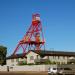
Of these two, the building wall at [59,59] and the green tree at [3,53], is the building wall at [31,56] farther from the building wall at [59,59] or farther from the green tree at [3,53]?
the green tree at [3,53]

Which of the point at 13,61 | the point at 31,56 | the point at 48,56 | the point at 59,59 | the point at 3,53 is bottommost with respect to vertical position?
the point at 13,61

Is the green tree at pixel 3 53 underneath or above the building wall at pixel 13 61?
above

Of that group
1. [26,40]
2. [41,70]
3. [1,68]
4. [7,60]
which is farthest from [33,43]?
[41,70]

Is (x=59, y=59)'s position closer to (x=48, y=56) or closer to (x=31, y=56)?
(x=48, y=56)

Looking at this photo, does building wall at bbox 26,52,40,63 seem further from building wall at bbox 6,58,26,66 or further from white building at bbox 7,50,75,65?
building wall at bbox 6,58,26,66

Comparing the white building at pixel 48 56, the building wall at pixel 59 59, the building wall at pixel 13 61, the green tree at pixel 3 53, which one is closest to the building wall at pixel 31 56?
the white building at pixel 48 56

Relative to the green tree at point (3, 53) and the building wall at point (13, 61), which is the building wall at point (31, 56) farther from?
the green tree at point (3, 53)

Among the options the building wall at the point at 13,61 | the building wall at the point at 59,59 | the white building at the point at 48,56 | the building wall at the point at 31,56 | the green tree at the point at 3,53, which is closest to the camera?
the white building at the point at 48,56

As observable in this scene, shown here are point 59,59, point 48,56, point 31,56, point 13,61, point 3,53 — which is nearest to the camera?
point 48,56

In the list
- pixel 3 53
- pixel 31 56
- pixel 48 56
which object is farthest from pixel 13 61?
pixel 48 56

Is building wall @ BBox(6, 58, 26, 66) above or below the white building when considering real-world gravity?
below

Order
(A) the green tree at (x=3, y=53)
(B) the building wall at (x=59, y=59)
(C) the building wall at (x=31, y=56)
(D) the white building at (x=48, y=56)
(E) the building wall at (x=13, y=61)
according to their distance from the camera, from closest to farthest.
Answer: (D) the white building at (x=48, y=56), (B) the building wall at (x=59, y=59), (C) the building wall at (x=31, y=56), (E) the building wall at (x=13, y=61), (A) the green tree at (x=3, y=53)

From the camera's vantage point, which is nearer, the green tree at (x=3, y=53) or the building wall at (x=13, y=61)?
the building wall at (x=13, y=61)

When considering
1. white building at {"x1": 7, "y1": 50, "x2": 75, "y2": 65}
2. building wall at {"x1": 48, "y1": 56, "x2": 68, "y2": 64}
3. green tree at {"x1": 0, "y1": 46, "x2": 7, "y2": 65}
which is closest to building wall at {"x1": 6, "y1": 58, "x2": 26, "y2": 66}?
green tree at {"x1": 0, "y1": 46, "x2": 7, "y2": 65}
